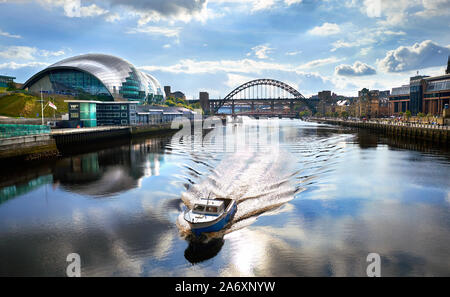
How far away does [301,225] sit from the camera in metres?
20.1

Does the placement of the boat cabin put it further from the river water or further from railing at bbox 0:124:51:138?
railing at bbox 0:124:51:138

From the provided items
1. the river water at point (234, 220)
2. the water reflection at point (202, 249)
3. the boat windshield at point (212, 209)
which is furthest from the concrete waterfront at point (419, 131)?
the water reflection at point (202, 249)

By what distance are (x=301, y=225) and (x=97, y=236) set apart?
12.8 metres

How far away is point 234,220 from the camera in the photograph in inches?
821

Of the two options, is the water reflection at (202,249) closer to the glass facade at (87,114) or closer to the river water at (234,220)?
the river water at (234,220)

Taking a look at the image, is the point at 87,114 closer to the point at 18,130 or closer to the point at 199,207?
the point at 18,130

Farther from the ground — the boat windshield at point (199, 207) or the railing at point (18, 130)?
the railing at point (18, 130)

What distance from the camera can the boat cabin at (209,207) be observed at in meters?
19.1

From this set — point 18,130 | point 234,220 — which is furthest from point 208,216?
point 18,130

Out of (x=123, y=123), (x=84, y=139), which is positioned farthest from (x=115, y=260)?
(x=123, y=123)

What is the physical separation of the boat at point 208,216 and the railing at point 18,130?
106 ft

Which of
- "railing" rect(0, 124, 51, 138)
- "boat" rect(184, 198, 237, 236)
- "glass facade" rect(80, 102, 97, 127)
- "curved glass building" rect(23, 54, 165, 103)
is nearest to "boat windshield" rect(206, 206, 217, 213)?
"boat" rect(184, 198, 237, 236)
